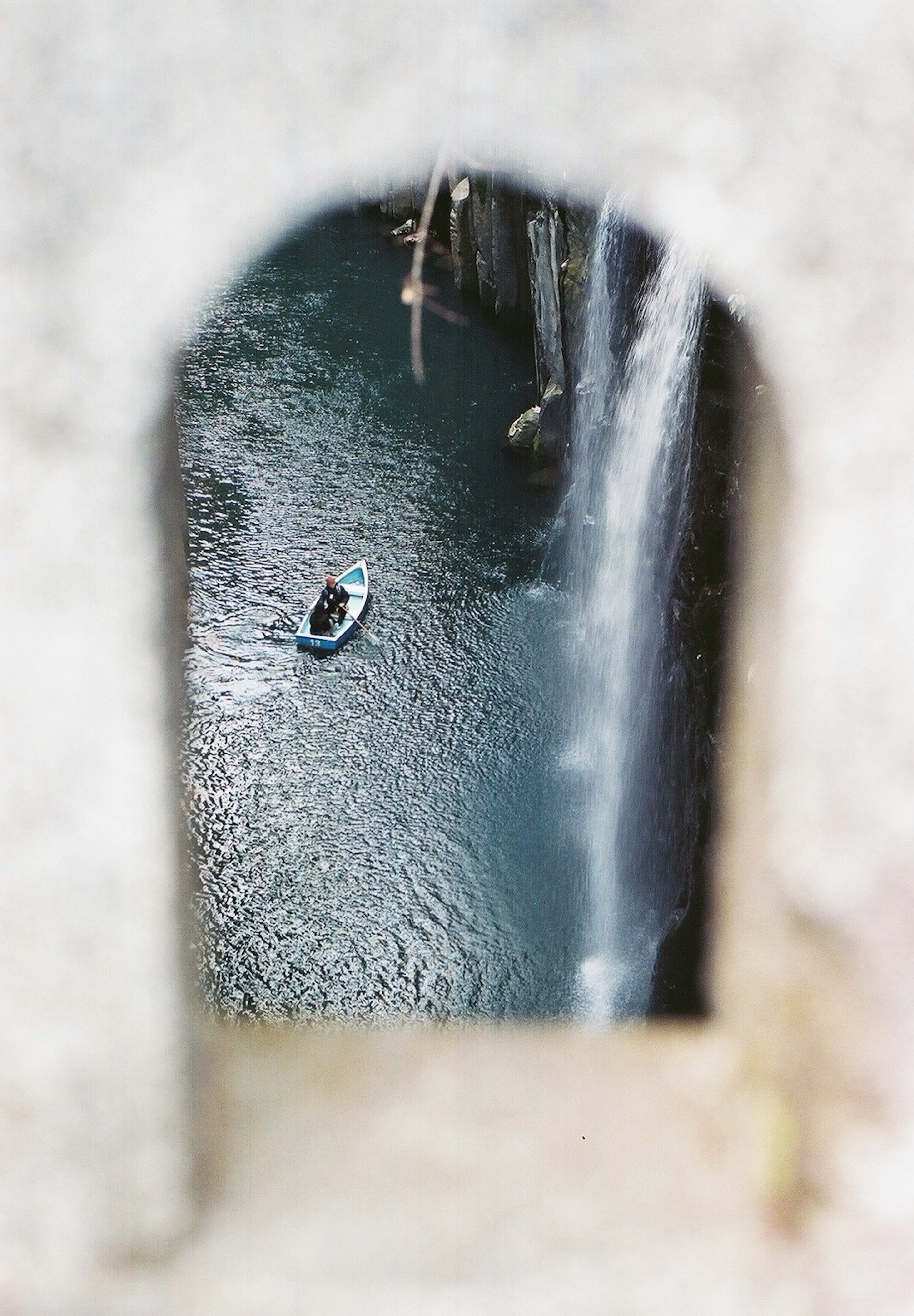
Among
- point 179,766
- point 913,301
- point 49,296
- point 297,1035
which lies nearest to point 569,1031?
point 297,1035

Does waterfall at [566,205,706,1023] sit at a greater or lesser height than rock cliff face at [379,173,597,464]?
lesser

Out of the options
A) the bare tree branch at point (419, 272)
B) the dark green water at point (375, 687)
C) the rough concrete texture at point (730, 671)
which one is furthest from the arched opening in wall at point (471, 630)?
the rough concrete texture at point (730, 671)

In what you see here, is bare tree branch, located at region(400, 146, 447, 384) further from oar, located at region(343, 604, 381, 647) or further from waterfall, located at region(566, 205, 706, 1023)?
oar, located at region(343, 604, 381, 647)

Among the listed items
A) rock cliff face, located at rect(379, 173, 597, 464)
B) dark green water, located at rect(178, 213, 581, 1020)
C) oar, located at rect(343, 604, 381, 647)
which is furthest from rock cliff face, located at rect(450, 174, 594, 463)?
oar, located at rect(343, 604, 381, 647)

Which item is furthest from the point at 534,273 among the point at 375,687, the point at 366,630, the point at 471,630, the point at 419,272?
the point at 419,272

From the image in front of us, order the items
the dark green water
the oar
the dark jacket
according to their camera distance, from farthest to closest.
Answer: the oar < the dark jacket < the dark green water

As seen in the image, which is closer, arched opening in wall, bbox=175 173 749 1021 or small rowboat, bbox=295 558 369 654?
arched opening in wall, bbox=175 173 749 1021

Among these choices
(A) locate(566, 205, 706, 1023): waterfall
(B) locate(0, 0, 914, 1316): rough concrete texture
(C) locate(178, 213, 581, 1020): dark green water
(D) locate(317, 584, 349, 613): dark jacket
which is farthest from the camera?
(D) locate(317, 584, 349, 613): dark jacket

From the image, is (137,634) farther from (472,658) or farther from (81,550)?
(472,658)
